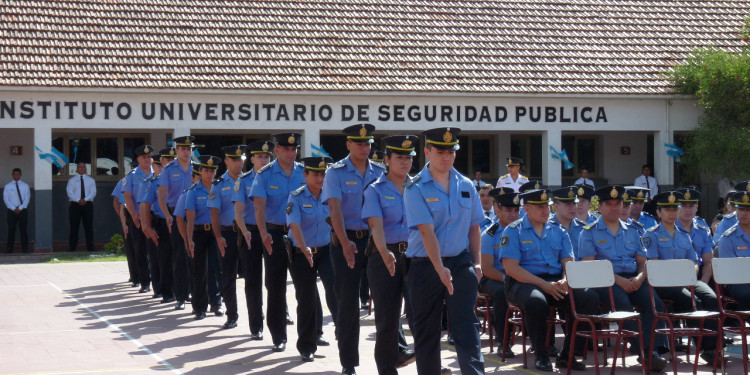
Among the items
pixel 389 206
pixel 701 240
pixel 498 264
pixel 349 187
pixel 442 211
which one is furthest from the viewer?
pixel 701 240

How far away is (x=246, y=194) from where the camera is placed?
11203 mm

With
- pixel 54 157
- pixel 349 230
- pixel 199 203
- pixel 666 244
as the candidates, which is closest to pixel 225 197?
pixel 199 203

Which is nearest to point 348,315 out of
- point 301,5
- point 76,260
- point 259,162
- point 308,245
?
point 308,245

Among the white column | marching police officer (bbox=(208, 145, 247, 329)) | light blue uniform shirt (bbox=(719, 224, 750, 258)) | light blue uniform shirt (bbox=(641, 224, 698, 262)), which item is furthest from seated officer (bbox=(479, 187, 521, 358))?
the white column

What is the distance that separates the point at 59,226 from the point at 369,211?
1832 cm

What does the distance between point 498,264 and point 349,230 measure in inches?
82.0

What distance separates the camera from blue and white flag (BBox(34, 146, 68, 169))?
76.9ft

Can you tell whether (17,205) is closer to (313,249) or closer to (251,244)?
(251,244)

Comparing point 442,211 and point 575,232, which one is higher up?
point 442,211

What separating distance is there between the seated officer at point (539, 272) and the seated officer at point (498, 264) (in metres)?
0.39

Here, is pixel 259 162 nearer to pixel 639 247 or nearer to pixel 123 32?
pixel 639 247

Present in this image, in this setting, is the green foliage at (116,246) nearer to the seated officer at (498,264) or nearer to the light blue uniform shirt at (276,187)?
the light blue uniform shirt at (276,187)

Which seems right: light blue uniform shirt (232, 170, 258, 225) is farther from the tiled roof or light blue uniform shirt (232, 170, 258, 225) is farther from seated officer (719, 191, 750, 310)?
the tiled roof

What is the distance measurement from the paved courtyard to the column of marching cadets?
0.29 metres
